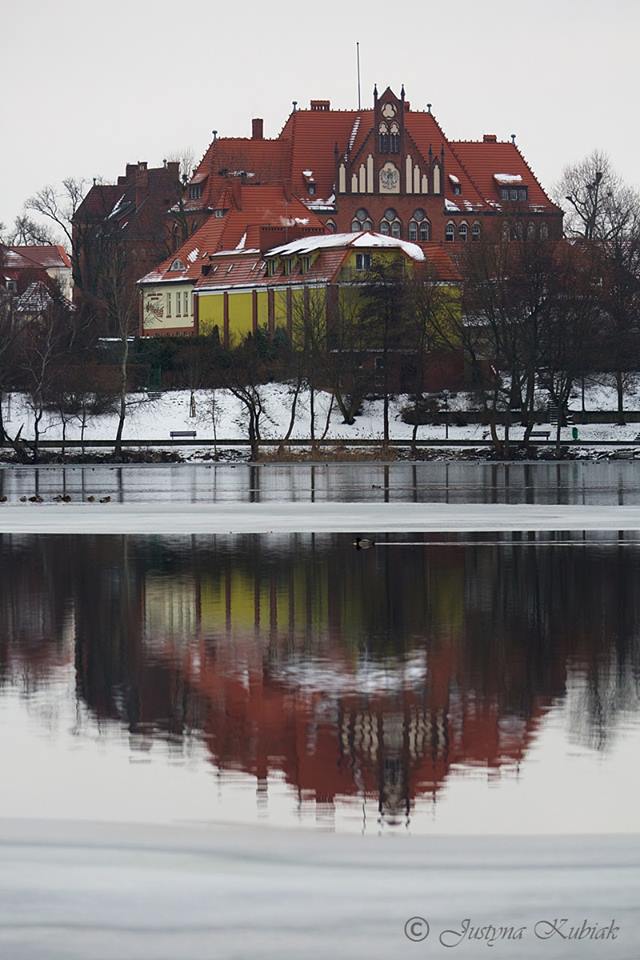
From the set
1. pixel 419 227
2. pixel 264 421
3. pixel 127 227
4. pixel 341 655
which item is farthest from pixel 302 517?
pixel 127 227

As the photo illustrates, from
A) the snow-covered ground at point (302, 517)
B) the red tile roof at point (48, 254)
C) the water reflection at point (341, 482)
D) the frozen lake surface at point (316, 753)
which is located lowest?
the water reflection at point (341, 482)

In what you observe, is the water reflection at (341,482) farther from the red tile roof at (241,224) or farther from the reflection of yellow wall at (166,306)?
the red tile roof at (241,224)

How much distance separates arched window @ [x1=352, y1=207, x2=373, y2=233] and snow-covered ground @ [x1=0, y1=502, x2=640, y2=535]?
80.8 metres

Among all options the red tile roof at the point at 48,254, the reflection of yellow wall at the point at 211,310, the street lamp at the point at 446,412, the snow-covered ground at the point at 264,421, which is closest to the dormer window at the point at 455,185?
the reflection of yellow wall at the point at 211,310

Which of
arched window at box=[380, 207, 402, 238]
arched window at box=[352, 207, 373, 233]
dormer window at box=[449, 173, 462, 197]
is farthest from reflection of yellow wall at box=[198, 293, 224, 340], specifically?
dormer window at box=[449, 173, 462, 197]

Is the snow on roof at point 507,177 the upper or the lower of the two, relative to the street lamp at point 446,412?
upper

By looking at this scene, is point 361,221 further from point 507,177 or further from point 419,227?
point 507,177

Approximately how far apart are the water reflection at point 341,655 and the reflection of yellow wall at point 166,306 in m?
93.0

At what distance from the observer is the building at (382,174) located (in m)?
125

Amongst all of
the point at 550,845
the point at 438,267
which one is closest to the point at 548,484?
the point at 550,845

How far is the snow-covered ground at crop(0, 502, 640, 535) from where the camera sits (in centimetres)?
3591

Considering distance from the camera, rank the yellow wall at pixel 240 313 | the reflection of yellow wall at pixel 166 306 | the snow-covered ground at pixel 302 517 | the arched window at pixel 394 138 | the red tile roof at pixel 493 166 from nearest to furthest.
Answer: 1. the snow-covered ground at pixel 302 517
2. the yellow wall at pixel 240 313
3. the reflection of yellow wall at pixel 166 306
4. the arched window at pixel 394 138
5. the red tile roof at pixel 493 166

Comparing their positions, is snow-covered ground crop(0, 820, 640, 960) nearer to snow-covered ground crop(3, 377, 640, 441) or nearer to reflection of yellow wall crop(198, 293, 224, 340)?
snow-covered ground crop(3, 377, 640, 441)

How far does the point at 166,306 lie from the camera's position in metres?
124
